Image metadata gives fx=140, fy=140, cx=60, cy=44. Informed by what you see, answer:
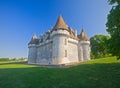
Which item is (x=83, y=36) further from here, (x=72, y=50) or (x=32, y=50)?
(x=32, y=50)

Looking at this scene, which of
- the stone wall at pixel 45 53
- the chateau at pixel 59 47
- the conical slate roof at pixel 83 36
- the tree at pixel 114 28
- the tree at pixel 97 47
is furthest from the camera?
the tree at pixel 97 47

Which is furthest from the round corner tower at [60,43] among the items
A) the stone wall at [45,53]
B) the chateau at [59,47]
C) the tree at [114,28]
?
the tree at [114,28]

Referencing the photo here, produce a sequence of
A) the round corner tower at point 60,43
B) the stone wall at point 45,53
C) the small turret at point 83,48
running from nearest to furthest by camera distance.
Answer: the round corner tower at point 60,43
the stone wall at point 45,53
the small turret at point 83,48

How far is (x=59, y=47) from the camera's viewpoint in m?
35.9

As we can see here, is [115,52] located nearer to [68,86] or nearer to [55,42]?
[68,86]

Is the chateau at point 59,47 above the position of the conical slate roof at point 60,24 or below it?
below

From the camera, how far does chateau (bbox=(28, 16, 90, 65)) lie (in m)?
36.2

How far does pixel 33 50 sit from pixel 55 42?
49.7 ft

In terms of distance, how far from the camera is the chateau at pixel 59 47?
3616cm

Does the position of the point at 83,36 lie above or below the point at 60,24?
below

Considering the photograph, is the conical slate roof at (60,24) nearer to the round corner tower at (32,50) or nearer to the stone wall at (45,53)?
the stone wall at (45,53)

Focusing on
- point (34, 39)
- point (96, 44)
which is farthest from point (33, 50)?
point (96, 44)

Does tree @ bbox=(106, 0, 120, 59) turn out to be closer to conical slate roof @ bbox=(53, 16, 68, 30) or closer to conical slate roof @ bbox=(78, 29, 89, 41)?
conical slate roof @ bbox=(53, 16, 68, 30)

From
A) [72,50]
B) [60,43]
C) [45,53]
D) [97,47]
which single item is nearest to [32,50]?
[45,53]
